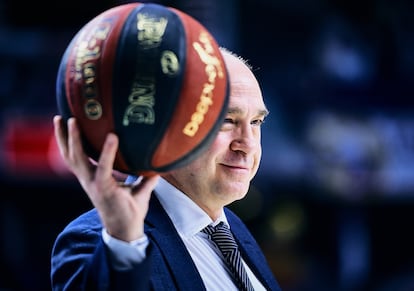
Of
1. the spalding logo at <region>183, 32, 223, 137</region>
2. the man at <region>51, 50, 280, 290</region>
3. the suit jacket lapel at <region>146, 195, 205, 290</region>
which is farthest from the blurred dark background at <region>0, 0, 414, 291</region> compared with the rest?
the spalding logo at <region>183, 32, 223, 137</region>

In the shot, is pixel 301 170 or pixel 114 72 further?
pixel 301 170

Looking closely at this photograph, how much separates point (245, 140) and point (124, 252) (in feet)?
2.09

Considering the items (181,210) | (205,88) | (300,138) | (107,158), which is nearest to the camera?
(107,158)

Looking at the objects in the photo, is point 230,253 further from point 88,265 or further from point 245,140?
point 88,265

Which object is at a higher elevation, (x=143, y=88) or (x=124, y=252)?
(x=143, y=88)

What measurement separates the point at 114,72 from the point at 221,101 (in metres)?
0.25

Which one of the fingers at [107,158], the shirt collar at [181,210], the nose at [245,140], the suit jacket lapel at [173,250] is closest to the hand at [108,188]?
the fingers at [107,158]

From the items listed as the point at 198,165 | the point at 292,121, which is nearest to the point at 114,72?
the point at 198,165

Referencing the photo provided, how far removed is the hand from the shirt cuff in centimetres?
1

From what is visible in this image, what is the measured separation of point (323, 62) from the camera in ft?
26.1

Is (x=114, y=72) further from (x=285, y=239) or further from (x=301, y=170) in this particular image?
(x=285, y=239)

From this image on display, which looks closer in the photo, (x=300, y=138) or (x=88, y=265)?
(x=88, y=265)

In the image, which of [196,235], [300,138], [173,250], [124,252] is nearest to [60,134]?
[124,252]

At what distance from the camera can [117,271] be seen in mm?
1666
